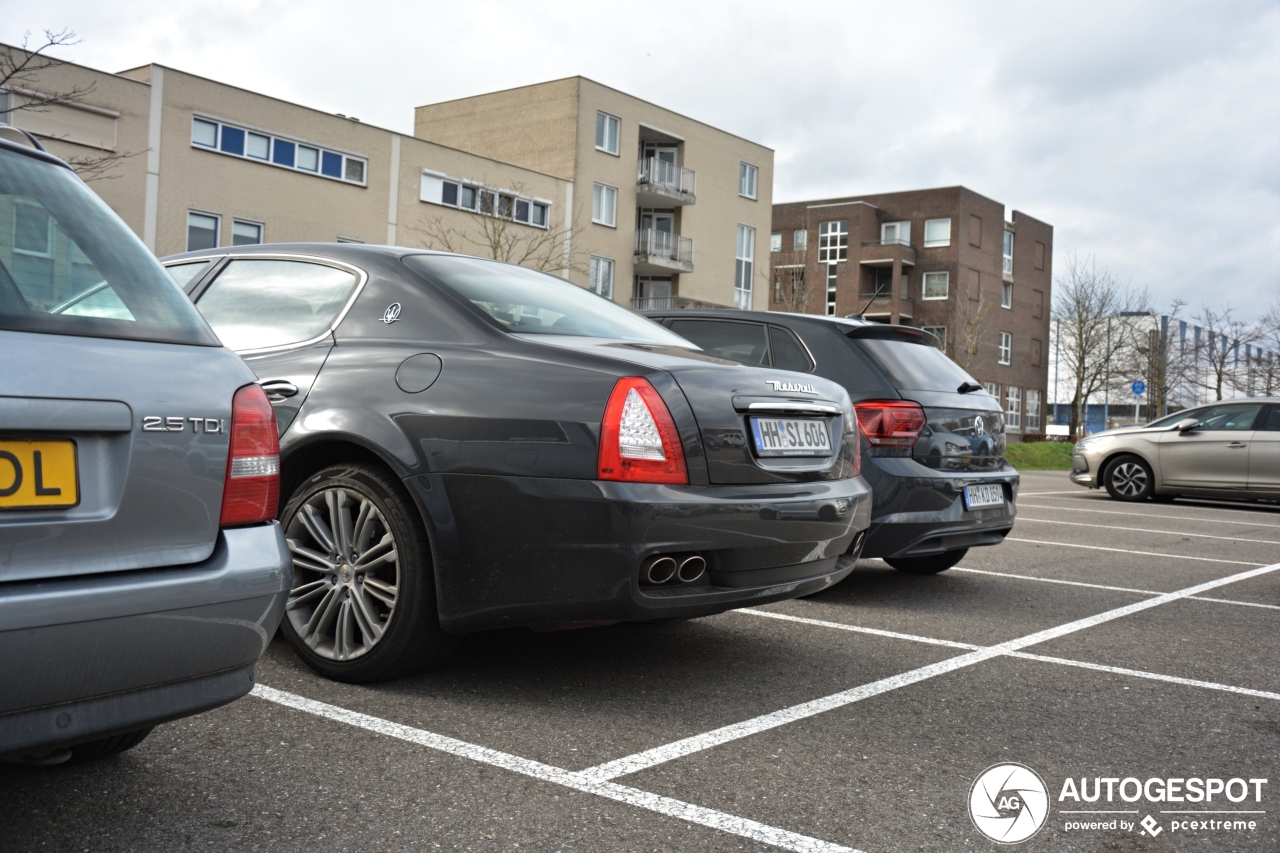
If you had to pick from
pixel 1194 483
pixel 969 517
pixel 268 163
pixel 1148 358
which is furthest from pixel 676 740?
pixel 1148 358

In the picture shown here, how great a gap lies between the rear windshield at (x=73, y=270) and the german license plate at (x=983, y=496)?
4.43 metres

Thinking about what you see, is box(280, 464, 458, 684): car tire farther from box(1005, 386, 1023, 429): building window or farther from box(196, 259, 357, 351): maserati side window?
box(1005, 386, 1023, 429): building window

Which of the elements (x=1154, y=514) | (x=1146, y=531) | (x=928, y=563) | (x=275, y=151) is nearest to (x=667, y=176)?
(x=275, y=151)

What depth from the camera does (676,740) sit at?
351 cm

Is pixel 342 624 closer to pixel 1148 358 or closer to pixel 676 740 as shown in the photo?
pixel 676 740

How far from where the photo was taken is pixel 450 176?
3516cm

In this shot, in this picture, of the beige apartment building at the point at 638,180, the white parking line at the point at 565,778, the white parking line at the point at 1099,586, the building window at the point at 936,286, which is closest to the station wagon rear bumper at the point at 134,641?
the white parking line at the point at 565,778

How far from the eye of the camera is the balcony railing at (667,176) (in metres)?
44.7

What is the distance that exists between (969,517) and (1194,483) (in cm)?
1055

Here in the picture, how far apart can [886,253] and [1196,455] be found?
51.2m

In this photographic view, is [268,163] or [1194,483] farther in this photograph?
[268,163]

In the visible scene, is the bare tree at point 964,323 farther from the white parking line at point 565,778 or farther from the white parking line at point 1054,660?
the white parking line at point 565,778

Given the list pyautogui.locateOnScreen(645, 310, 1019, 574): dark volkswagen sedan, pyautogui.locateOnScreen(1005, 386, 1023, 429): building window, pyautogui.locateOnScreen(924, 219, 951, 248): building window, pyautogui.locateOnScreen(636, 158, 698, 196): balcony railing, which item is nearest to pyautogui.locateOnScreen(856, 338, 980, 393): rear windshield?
pyautogui.locateOnScreen(645, 310, 1019, 574): dark volkswagen sedan

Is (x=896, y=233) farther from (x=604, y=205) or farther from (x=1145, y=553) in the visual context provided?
(x=1145, y=553)
